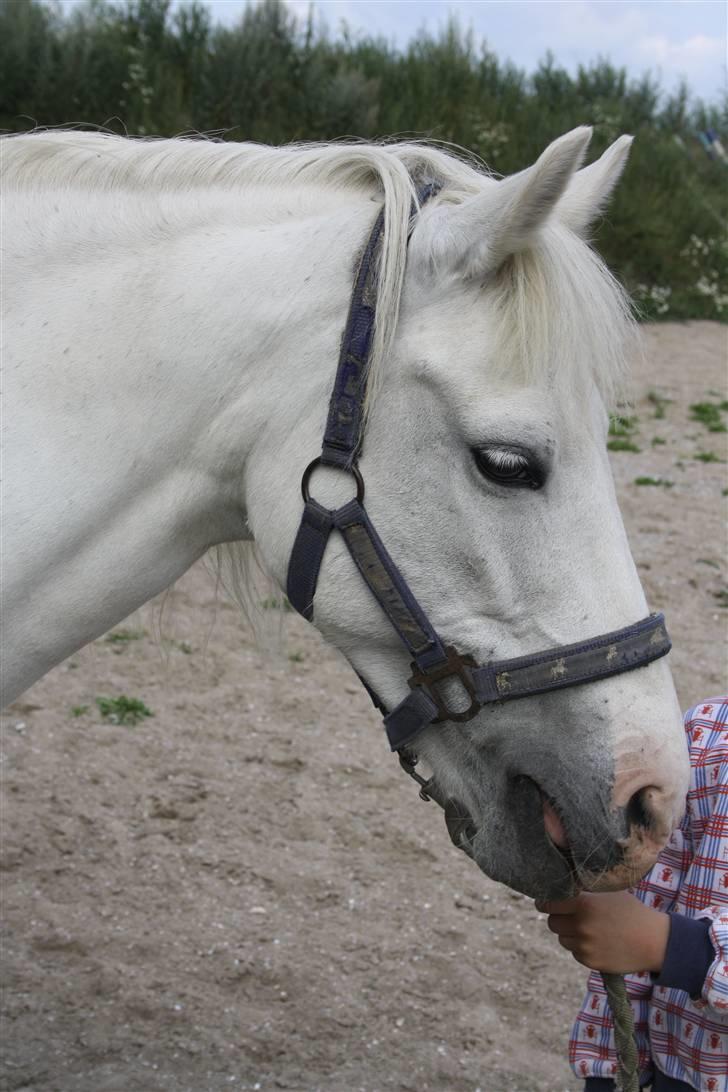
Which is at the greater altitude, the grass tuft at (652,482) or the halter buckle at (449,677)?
the grass tuft at (652,482)

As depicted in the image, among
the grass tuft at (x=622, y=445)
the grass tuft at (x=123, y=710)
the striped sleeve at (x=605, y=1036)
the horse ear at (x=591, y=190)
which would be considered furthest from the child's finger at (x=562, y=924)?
the grass tuft at (x=622, y=445)

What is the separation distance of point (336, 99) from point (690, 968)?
394 inches

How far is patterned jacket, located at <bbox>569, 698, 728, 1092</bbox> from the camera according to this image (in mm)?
1559

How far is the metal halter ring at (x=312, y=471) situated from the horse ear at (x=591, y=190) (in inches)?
21.9

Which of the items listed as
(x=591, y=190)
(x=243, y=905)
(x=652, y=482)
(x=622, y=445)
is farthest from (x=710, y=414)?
(x=591, y=190)

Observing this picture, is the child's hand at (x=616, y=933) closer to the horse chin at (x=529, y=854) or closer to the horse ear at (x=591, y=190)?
the horse chin at (x=529, y=854)

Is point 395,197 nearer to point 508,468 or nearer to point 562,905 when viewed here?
point 508,468

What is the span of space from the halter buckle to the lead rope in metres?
0.47

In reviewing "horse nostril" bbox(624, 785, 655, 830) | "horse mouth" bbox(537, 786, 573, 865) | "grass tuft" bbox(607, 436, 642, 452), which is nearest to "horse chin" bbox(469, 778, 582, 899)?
"horse mouth" bbox(537, 786, 573, 865)

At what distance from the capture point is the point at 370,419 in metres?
1.57

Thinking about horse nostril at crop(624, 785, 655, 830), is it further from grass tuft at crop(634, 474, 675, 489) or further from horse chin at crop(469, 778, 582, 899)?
grass tuft at crop(634, 474, 675, 489)

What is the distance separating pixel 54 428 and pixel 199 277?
1.13 feet

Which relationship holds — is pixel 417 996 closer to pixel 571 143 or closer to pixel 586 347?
pixel 586 347

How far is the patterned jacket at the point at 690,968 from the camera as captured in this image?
1559 millimetres
